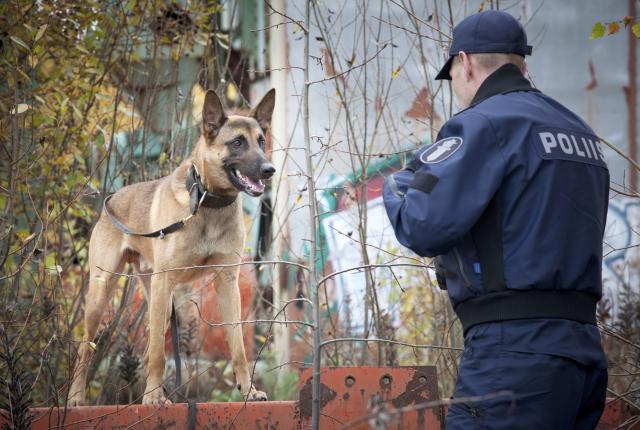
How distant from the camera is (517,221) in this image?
102 inches

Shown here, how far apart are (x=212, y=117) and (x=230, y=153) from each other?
29cm

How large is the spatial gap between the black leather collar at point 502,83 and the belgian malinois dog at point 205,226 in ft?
5.67

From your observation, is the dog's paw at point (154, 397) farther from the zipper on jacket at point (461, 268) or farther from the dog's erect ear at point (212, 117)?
the zipper on jacket at point (461, 268)

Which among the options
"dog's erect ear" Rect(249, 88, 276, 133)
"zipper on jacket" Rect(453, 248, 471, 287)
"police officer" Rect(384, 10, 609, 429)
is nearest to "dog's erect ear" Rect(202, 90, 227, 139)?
"dog's erect ear" Rect(249, 88, 276, 133)

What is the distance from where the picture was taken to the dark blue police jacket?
2.54 meters

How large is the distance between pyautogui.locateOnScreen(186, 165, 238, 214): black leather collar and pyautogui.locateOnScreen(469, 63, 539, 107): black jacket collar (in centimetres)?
197

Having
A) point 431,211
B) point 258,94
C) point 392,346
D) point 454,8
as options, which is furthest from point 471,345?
point 258,94

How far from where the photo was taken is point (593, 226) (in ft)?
8.68

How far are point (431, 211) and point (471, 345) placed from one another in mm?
534

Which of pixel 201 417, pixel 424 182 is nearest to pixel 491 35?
pixel 424 182

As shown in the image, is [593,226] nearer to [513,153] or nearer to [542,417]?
[513,153]

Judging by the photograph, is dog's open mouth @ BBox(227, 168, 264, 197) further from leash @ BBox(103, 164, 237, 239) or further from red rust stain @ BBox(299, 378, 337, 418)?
red rust stain @ BBox(299, 378, 337, 418)

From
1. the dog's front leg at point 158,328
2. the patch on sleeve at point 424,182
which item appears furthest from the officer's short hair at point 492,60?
the dog's front leg at point 158,328

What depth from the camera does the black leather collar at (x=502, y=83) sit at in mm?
2791
